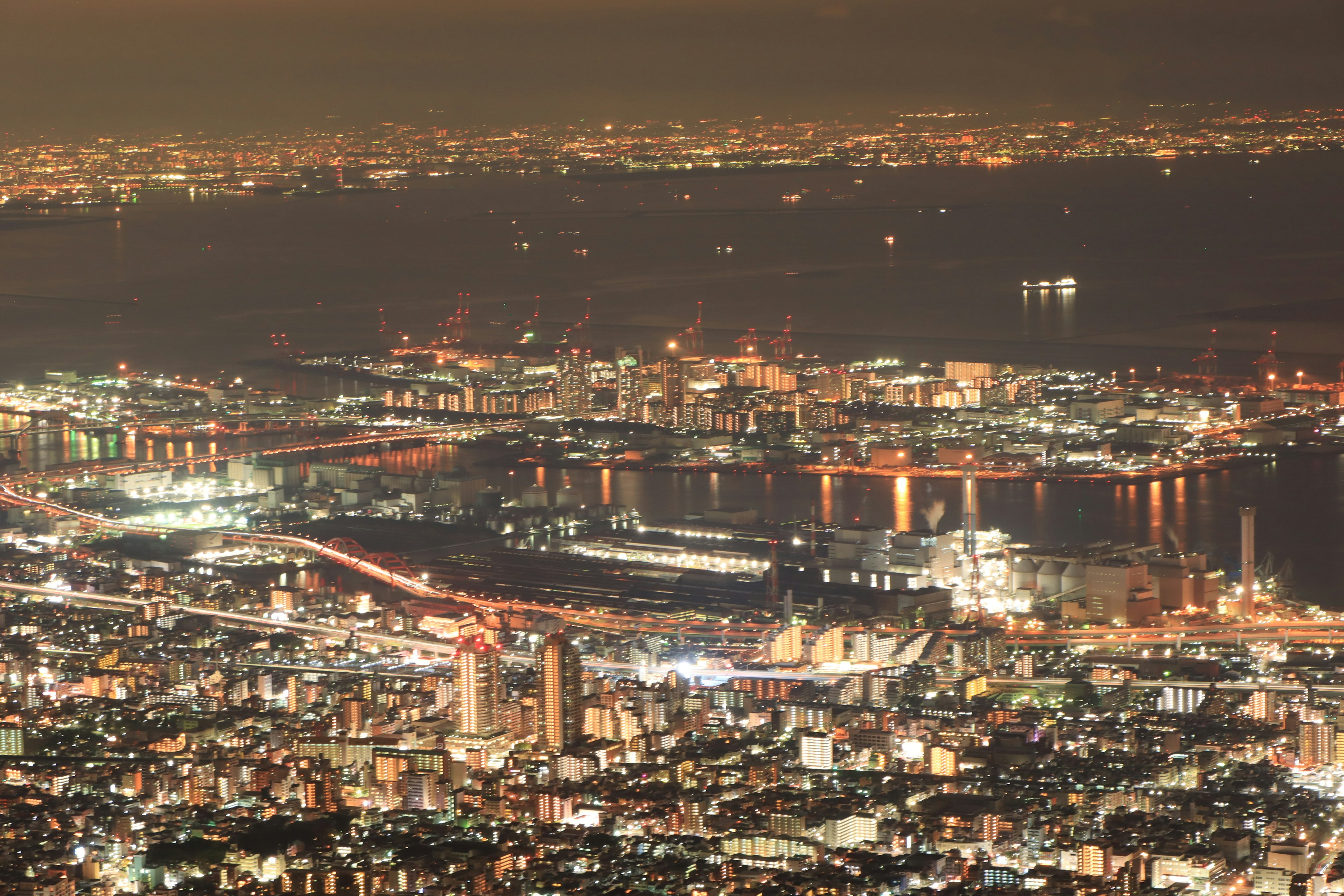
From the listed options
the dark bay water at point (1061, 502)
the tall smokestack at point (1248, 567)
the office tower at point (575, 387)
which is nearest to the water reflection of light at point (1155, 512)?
the dark bay water at point (1061, 502)

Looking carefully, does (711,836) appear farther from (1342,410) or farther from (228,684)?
(1342,410)

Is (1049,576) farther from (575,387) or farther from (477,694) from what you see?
(575,387)

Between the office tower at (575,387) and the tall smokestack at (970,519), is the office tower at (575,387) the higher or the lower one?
the higher one

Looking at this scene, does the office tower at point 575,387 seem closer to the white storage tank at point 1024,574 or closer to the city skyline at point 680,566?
the city skyline at point 680,566

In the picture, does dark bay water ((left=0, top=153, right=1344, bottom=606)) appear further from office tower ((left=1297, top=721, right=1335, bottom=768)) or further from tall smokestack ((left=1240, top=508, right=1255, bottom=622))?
office tower ((left=1297, top=721, right=1335, bottom=768))

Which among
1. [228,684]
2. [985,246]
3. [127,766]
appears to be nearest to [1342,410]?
[228,684]

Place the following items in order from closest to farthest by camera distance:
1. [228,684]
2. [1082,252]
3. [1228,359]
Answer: [228,684] → [1228,359] → [1082,252]
